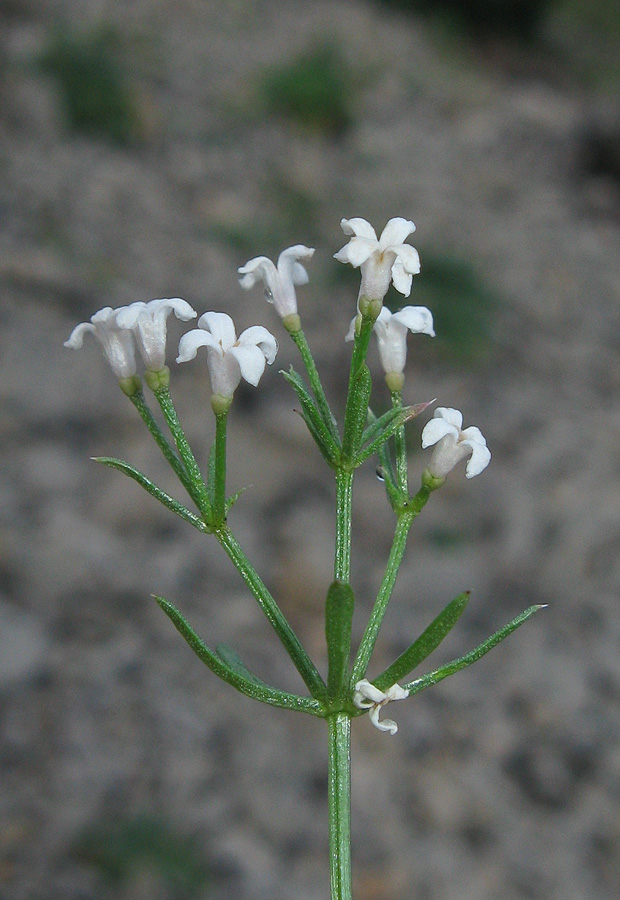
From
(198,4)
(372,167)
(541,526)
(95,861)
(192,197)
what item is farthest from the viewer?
(198,4)

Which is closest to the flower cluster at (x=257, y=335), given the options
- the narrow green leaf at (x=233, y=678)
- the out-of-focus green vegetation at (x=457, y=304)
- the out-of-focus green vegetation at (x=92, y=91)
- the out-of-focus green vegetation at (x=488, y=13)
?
the narrow green leaf at (x=233, y=678)

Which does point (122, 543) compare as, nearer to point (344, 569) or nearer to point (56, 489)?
point (56, 489)

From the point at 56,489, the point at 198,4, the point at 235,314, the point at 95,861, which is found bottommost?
the point at 95,861

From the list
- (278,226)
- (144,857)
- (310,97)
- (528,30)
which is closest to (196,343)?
(144,857)

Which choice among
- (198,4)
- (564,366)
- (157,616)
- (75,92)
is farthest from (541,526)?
(198,4)

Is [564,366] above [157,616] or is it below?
above

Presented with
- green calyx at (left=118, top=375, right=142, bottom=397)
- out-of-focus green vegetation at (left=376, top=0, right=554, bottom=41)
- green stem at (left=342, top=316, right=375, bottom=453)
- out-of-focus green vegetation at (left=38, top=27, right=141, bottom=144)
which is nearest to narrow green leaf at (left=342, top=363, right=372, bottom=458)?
green stem at (left=342, top=316, right=375, bottom=453)

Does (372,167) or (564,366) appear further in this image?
(372,167)
